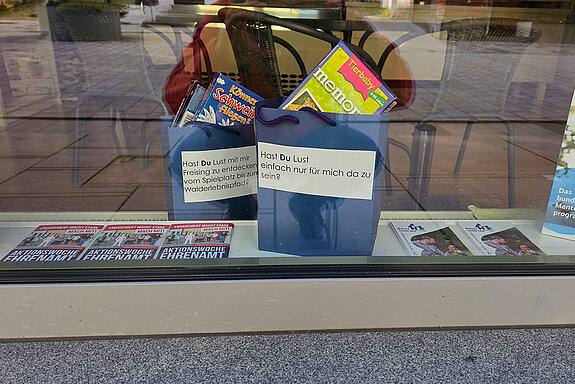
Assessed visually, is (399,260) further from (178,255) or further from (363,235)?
(178,255)

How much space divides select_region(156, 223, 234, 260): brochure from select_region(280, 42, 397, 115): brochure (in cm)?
45

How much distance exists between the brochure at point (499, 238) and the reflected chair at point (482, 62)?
0.60 metres

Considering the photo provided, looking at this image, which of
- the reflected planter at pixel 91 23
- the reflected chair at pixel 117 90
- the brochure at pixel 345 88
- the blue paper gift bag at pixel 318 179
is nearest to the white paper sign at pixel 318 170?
the blue paper gift bag at pixel 318 179

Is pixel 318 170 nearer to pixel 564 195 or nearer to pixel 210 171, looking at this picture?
pixel 210 171

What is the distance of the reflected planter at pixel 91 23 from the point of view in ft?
7.11

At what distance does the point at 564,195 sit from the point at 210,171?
0.98 metres

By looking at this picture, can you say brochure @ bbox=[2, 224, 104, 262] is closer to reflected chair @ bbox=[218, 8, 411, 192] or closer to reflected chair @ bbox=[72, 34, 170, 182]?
reflected chair @ bbox=[218, 8, 411, 192]

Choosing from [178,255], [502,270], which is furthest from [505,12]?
[178,255]

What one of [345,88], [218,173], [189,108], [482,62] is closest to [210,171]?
[218,173]

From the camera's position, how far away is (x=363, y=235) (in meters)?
1.15

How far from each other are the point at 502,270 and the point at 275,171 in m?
0.64

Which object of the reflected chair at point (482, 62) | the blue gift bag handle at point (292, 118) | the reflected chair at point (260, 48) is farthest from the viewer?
the reflected chair at point (482, 62)

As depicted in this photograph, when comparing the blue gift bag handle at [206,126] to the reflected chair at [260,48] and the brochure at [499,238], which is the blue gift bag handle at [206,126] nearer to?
the reflected chair at [260,48]

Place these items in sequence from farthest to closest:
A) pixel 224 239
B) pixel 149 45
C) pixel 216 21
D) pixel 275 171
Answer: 1. pixel 149 45
2. pixel 216 21
3. pixel 224 239
4. pixel 275 171
